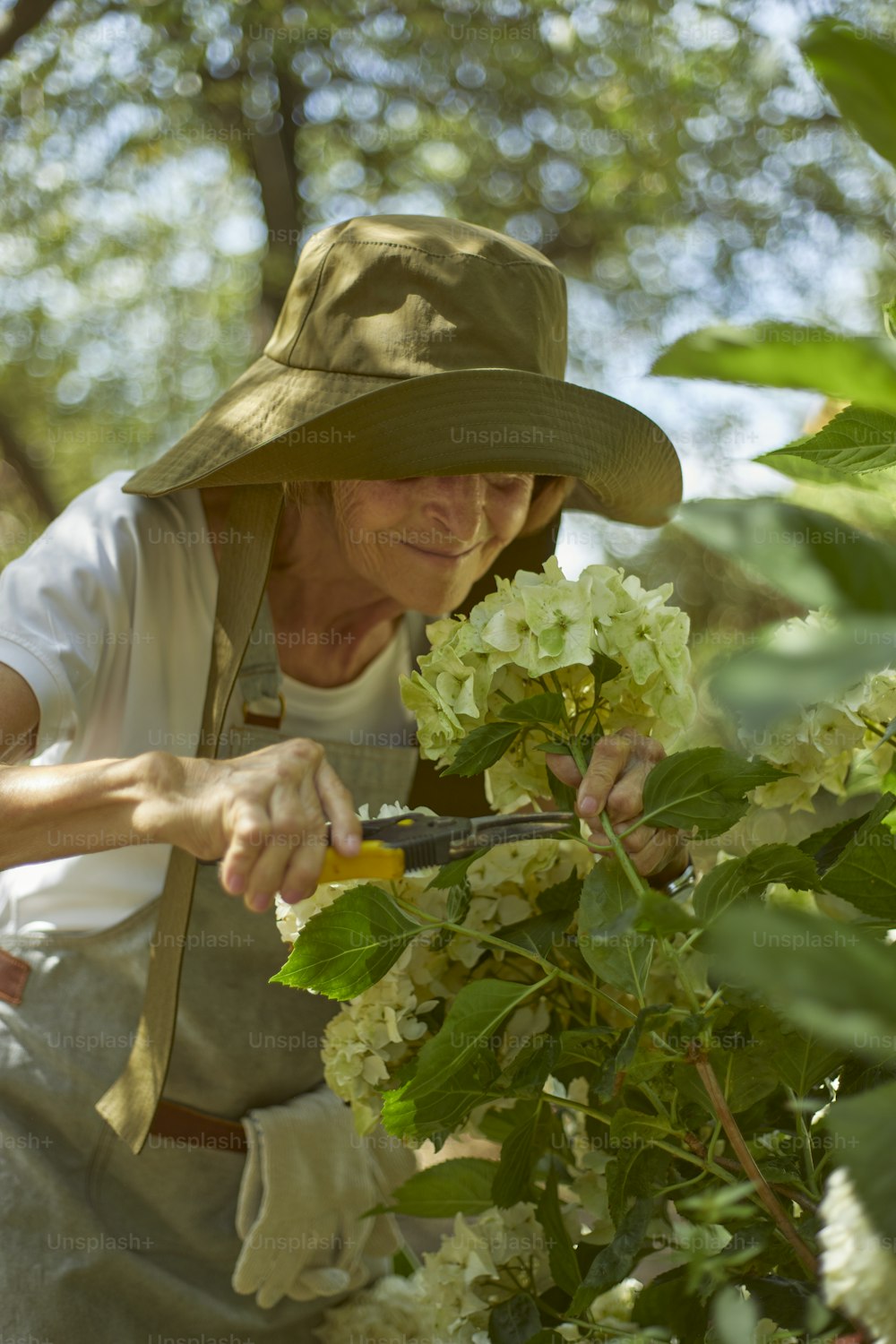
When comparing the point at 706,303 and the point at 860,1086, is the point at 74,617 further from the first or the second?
the point at 706,303

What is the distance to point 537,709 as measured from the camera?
93 cm

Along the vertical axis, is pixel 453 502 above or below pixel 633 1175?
above

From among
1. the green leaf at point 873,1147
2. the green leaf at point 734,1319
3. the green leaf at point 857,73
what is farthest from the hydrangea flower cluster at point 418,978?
the green leaf at point 857,73

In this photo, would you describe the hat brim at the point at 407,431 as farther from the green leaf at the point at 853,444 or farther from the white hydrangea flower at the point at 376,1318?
the white hydrangea flower at the point at 376,1318

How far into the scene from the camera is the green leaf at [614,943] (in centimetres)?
83

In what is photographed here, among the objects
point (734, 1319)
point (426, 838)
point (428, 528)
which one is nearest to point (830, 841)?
point (426, 838)

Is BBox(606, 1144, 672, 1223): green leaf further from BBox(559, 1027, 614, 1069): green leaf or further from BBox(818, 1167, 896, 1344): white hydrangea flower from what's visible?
BBox(818, 1167, 896, 1344): white hydrangea flower

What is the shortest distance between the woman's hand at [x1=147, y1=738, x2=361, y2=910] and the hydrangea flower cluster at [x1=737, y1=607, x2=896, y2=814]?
0.33 metres

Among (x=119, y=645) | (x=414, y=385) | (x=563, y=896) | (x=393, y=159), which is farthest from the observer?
(x=393, y=159)

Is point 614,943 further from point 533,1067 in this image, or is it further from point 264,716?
point 264,716

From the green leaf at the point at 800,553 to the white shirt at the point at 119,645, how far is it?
1.05 m

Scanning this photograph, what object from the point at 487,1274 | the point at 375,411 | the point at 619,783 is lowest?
the point at 487,1274

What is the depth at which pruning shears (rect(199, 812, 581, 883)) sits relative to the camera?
883 millimetres

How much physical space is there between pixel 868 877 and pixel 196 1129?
1063 mm
